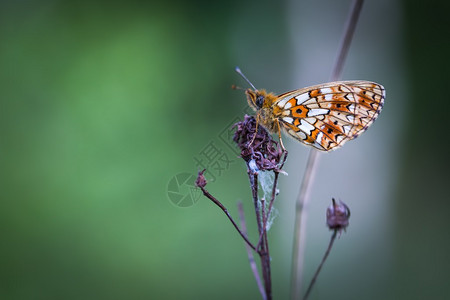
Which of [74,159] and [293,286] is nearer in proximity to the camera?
[293,286]

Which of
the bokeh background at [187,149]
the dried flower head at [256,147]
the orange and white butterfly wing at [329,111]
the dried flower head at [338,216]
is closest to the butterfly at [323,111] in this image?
the orange and white butterfly wing at [329,111]

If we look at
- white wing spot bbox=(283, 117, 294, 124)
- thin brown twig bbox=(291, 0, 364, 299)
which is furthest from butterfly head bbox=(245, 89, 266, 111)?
thin brown twig bbox=(291, 0, 364, 299)

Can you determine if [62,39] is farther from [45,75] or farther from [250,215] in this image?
[250,215]

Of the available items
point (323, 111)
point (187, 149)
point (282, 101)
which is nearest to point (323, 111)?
point (323, 111)

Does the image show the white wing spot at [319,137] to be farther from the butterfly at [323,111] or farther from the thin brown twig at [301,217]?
the thin brown twig at [301,217]

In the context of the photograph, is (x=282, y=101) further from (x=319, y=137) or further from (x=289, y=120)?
(x=319, y=137)

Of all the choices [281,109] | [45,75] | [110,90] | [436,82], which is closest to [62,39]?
[45,75]
